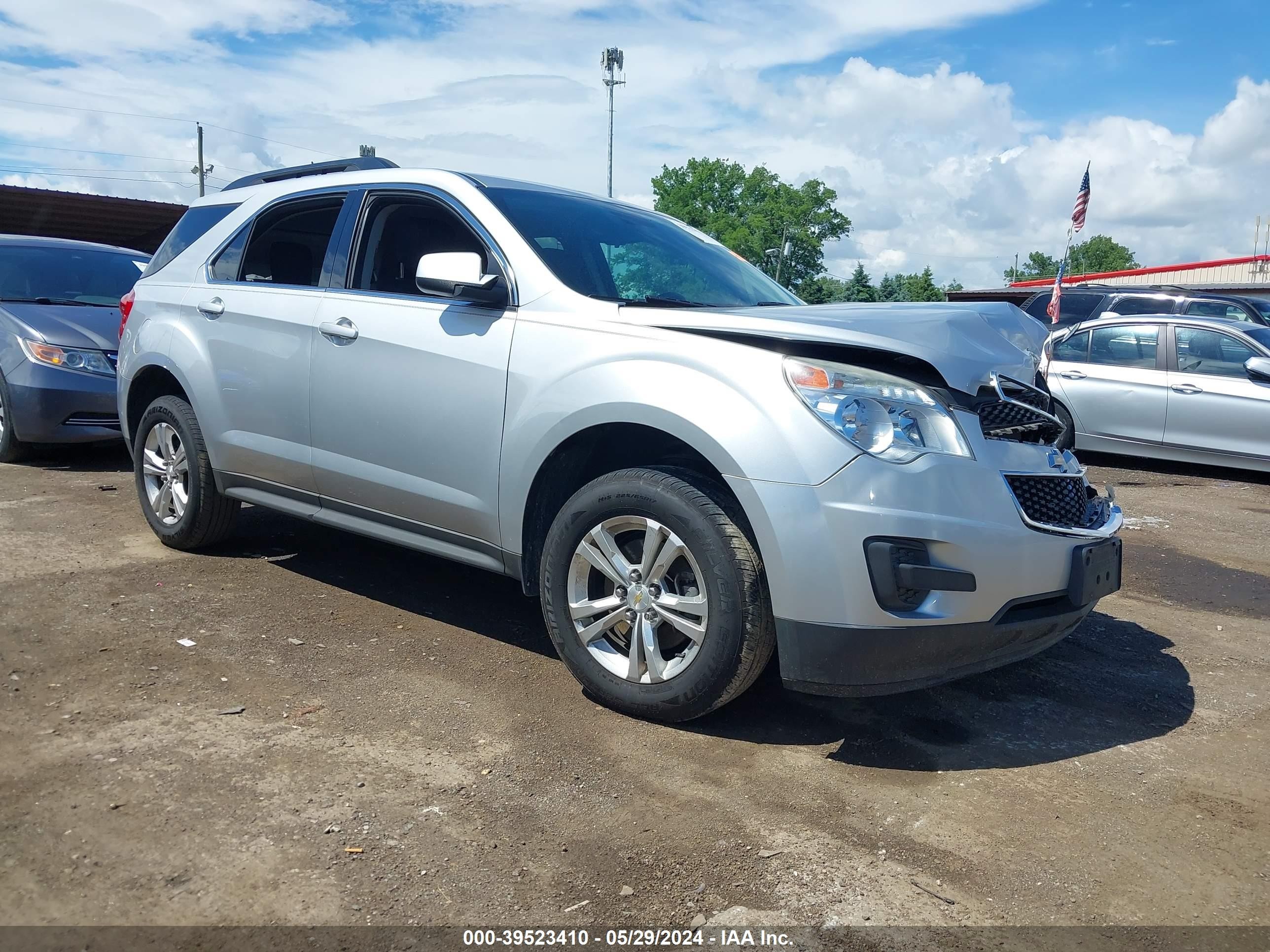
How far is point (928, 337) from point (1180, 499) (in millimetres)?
6175

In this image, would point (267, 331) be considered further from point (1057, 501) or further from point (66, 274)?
point (66, 274)

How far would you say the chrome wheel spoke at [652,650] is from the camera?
334cm

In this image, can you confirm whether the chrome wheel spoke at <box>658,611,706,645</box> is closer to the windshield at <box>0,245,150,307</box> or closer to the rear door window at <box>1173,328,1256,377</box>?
the windshield at <box>0,245,150,307</box>

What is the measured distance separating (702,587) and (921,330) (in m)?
1.04

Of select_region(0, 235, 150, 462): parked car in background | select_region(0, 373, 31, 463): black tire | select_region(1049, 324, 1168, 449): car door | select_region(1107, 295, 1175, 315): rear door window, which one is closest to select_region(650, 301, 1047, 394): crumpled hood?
select_region(0, 235, 150, 462): parked car in background

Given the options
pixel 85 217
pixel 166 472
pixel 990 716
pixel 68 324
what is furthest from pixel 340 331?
pixel 85 217

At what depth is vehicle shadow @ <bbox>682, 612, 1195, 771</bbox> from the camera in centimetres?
334

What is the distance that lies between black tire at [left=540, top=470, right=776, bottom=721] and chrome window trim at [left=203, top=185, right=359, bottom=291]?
178cm

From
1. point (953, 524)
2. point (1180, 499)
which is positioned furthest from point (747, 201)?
point (953, 524)

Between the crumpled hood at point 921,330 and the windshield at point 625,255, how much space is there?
0.46 meters

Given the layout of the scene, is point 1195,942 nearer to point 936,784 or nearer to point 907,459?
point 936,784

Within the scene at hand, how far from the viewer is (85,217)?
19.6 m

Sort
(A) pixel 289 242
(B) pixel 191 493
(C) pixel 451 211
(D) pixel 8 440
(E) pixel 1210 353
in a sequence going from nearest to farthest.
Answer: (C) pixel 451 211 < (A) pixel 289 242 < (B) pixel 191 493 < (D) pixel 8 440 < (E) pixel 1210 353

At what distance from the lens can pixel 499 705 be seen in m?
3.56
